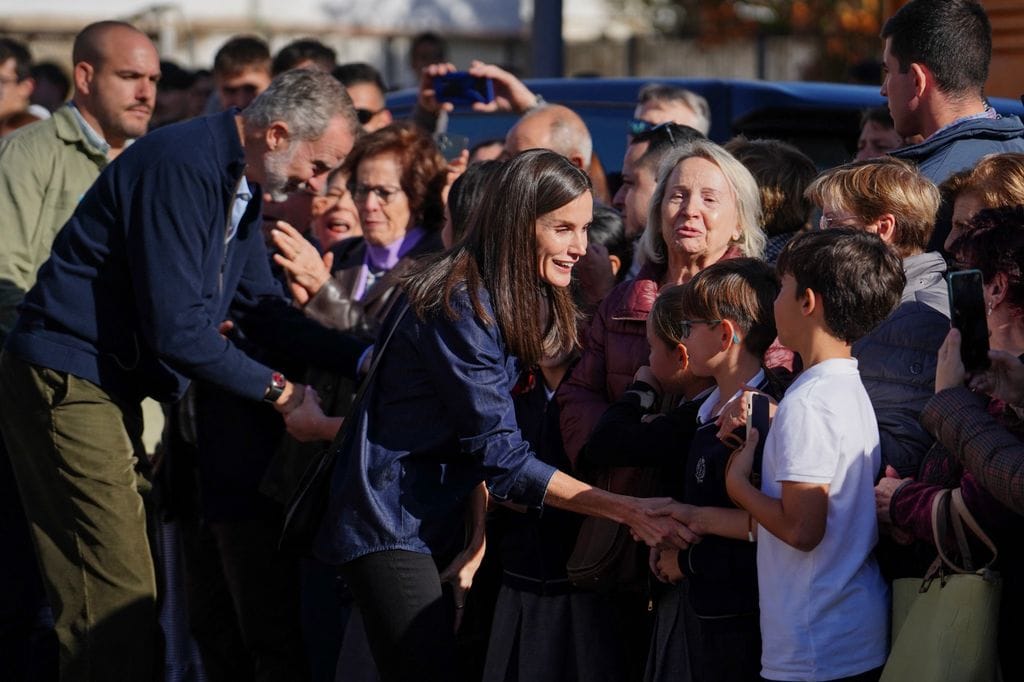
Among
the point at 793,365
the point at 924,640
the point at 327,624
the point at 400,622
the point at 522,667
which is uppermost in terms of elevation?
the point at 793,365

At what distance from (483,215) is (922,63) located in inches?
64.9

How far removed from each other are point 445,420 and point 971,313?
4.70 ft

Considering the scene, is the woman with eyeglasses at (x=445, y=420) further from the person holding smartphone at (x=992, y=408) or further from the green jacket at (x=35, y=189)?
the green jacket at (x=35, y=189)

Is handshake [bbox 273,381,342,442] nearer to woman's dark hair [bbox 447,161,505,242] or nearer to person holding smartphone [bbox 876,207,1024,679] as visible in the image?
woman's dark hair [bbox 447,161,505,242]

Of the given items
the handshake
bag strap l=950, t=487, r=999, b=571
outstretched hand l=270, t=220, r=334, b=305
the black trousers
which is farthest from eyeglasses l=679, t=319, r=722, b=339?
outstretched hand l=270, t=220, r=334, b=305

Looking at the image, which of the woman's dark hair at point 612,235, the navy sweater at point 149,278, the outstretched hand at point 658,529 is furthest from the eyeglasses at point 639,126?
the outstretched hand at point 658,529

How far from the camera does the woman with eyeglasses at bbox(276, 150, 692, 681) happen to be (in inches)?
153

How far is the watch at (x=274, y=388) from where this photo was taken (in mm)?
4895

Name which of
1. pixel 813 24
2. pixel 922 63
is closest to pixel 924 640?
pixel 922 63

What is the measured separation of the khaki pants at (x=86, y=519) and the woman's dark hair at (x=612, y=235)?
170cm

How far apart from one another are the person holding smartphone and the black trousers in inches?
51.1

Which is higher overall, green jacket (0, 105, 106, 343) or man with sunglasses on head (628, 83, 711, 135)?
man with sunglasses on head (628, 83, 711, 135)

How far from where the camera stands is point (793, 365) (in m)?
4.01

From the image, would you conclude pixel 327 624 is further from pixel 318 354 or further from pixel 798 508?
pixel 798 508
